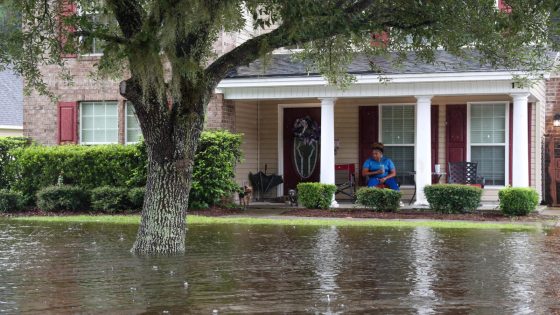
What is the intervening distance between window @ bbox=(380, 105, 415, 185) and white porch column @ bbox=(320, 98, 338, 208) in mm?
2568

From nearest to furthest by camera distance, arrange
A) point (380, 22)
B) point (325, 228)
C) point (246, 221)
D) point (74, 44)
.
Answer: point (380, 22), point (74, 44), point (325, 228), point (246, 221)

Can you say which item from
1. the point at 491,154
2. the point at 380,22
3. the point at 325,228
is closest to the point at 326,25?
the point at 380,22

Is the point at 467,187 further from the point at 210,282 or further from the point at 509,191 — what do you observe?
the point at 210,282

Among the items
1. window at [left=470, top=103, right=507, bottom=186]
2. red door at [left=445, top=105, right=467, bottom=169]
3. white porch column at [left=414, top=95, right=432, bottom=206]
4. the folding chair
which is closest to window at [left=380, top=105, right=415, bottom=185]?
red door at [left=445, top=105, right=467, bottom=169]

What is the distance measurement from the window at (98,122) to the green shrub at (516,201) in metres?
9.86

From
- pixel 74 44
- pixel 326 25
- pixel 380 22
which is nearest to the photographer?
pixel 326 25

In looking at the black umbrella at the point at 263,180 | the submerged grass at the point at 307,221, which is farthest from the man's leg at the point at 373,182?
the black umbrella at the point at 263,180

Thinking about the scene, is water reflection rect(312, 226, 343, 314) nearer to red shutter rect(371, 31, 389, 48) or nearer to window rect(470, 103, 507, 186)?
red shutter rect(371, 31, 389, 48)

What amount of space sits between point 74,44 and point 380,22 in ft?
14.2

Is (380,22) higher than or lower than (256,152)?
higher

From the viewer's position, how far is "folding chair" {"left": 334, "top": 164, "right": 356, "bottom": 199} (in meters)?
20.6

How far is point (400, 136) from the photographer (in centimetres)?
2084

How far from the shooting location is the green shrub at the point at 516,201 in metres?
17.1

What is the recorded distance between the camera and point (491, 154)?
65.9 feet
